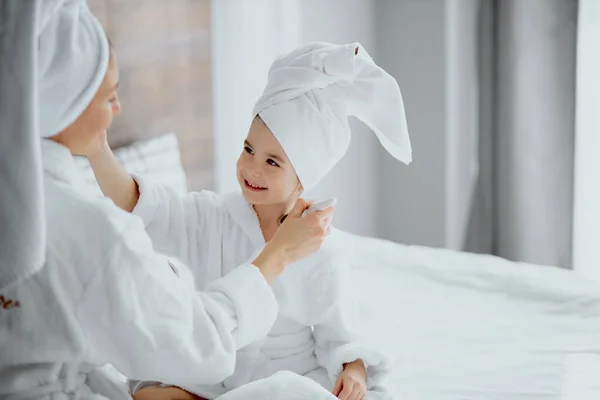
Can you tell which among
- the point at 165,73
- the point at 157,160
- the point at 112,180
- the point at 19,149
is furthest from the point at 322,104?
the point at 165,73

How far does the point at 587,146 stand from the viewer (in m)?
3.15

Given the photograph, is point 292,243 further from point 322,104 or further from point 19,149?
point 19,149

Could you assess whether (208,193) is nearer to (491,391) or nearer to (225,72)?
(491,391)

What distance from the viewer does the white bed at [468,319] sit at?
1.89m

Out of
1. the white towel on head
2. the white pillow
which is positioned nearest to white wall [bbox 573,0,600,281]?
the white pillow

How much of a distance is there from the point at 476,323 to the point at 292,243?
2.87ft

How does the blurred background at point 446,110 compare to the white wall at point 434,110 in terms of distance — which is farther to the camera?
the white wall at point 434,110

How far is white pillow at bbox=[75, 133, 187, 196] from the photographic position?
8.07 ft

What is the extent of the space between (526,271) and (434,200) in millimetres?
1054

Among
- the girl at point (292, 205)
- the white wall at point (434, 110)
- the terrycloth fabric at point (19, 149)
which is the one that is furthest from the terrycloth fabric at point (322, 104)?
the white wall at point (434, 110)

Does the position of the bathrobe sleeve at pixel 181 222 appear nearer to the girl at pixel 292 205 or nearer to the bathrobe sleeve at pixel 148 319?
the girl at pixel 292 205

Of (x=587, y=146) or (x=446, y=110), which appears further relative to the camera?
(x=446, y=110)

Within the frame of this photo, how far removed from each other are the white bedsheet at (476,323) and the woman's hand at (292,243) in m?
0.25

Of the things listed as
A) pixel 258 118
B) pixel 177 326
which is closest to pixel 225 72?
pixel 258 118
